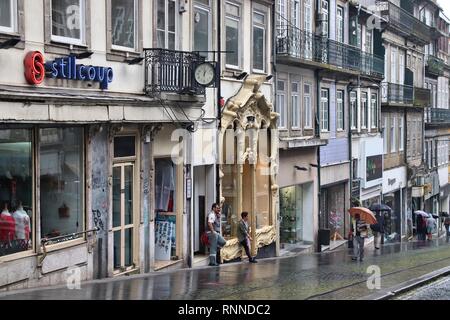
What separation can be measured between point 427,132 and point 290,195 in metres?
24.7

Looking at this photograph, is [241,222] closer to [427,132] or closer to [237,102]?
[237,102]

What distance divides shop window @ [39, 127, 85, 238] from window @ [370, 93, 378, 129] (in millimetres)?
23916

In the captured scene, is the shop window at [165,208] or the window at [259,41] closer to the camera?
the shop window at [165,208]

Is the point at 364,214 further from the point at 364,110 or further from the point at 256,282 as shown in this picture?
the point at 364,110

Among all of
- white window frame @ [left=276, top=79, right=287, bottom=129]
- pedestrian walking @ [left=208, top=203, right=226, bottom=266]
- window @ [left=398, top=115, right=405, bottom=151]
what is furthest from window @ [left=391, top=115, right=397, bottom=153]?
pedestrian walking @ [left=208, top=203, right=226, bottom=266]

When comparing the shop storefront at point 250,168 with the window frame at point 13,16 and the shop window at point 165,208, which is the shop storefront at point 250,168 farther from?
the window frame at point 13,16

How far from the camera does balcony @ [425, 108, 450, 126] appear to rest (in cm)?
5081

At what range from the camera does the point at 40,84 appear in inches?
555

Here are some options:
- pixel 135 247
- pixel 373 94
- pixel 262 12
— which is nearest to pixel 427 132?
pixel 373 94

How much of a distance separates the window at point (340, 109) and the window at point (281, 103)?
6067 mm

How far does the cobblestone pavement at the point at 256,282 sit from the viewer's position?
46.0 ft

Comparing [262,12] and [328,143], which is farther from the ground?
[262,12]

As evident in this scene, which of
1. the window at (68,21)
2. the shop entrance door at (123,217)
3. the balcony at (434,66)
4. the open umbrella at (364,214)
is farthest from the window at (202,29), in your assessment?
the balcony at (434,66)
